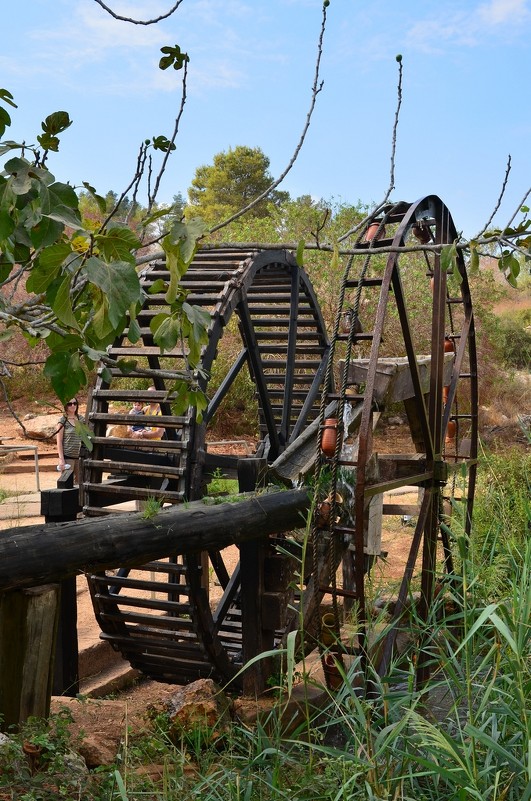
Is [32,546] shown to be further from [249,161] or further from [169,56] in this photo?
[249,161]

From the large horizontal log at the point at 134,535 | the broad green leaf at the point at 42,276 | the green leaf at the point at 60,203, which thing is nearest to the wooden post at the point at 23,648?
the large horizontal log at the point at 134,535

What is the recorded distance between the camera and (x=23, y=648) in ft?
11.2

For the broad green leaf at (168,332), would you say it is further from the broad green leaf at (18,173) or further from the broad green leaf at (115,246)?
the broad green leaf at (18,173)

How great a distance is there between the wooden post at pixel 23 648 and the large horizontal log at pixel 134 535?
0.07 m

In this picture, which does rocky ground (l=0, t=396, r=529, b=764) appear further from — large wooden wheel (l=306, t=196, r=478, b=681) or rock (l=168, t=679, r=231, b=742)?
large wooden wheel (l=306, t=196, r=478, b=681)

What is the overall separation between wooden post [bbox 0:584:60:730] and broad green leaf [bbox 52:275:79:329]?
181 centimetres

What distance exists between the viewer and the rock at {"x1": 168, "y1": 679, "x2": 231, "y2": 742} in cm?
404

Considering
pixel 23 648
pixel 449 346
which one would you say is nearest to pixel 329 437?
pixel 23 648

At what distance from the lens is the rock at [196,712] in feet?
13.3

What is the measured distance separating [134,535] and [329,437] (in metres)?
1.13

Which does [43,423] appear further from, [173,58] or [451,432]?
[173,58]

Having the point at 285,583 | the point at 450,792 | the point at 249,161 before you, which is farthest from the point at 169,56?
the point at 249,161

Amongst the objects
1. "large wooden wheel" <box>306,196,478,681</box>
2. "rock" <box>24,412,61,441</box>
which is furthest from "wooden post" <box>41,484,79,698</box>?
"rock" <box>24,412,61,441</box>

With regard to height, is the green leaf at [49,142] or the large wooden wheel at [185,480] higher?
the green leaf at [49,142]
